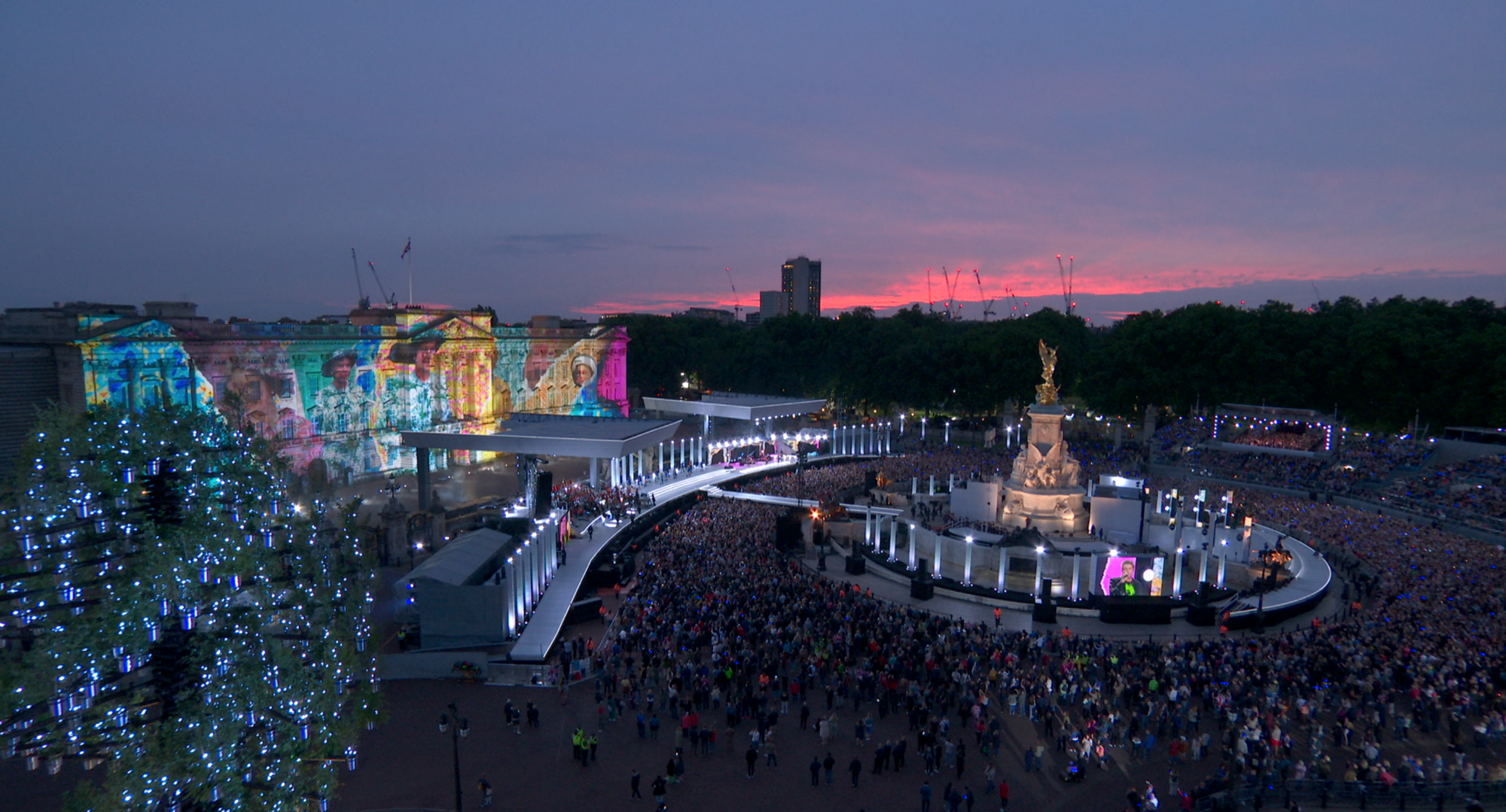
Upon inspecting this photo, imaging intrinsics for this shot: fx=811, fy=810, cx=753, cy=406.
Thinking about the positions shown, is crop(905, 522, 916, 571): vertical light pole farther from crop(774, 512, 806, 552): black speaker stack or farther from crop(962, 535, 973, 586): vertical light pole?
crop(774, 512, 806, 552): black speaker stack

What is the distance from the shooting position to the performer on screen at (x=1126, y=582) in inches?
1031

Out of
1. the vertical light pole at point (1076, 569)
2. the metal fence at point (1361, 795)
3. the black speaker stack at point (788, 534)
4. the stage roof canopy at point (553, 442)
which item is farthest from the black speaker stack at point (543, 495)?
the metal fence at point (1361, 795)

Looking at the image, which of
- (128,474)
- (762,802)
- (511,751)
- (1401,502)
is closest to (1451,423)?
→ (1401,502)

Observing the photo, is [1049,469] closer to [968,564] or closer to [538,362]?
[968,564]

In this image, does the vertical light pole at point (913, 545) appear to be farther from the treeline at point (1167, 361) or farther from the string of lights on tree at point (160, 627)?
the treeline at point (1167, 361)

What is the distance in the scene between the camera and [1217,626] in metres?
24.3

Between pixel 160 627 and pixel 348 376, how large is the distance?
4171 cm

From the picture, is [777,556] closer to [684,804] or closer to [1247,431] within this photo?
[684,804]

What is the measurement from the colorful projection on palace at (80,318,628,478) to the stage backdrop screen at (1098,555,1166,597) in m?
33.7

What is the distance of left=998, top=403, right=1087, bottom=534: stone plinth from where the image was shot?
109 ft

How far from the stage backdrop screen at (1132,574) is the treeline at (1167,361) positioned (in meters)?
30.6

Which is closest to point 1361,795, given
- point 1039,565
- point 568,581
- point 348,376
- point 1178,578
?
point 1039,565

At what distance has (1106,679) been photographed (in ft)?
64.2

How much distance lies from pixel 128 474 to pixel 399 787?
7336 millimetres
